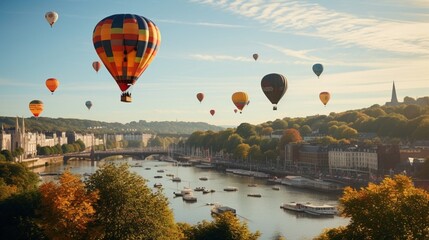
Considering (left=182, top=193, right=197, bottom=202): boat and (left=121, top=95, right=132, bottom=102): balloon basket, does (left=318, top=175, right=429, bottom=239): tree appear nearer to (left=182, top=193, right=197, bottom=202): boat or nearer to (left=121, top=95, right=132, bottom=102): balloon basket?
(left=121, top=95, right=132, bottom=102): balloon basket

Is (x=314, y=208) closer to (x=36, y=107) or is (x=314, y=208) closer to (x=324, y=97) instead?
(x=324, y=97)

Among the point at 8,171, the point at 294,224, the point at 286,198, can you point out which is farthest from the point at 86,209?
the point at 286,198

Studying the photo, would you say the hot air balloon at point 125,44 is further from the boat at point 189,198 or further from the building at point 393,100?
the building at point 393,100

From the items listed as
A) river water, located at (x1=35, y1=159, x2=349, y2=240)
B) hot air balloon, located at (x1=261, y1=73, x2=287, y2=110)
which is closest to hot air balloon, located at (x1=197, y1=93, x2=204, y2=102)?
river water, located at (x1=35, y1=159, x2=349, y2=240)

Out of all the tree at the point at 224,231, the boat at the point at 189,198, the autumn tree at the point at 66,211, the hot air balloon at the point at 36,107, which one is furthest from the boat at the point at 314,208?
the hot air balloon at the point at 36,107

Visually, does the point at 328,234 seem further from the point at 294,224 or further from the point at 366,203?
the point at 294,224

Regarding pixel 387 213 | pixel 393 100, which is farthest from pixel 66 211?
pixel 393 100
